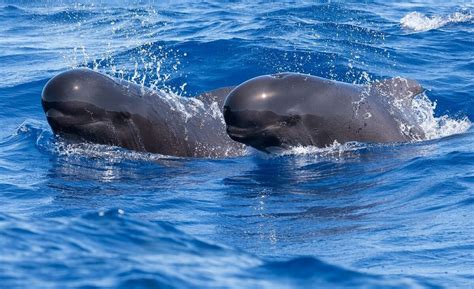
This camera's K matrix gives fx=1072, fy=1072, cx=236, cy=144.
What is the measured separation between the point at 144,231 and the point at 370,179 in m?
4.73

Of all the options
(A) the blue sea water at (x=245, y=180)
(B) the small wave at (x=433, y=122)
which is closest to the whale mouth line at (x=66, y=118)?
(A) the blue sea water at (x=245, y=180)

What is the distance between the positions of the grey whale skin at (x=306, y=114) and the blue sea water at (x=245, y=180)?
222 millimetres

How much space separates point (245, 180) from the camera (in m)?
13.6

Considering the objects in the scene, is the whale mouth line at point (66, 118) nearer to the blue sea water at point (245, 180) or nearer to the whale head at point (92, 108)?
the whale head at point (92, 108)

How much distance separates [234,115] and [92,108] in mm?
1944

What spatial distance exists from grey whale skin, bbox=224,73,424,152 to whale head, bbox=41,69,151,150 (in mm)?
1533

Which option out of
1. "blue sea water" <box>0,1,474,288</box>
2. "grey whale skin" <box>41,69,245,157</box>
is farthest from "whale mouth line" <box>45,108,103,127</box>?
"blue sea water" <box>0,1,474,288</box>

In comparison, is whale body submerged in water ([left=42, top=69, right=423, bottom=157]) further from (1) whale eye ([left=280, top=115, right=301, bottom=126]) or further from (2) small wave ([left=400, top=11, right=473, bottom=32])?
(2) small wave ([left=400, top=11, right=473, bottom=32])

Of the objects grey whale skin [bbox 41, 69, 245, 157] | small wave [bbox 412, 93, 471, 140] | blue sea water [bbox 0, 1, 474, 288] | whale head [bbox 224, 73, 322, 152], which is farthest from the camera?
small wave [bbox 412, 93, 471, 140]

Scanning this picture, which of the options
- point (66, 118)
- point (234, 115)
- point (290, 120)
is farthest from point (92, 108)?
point (290, 120)

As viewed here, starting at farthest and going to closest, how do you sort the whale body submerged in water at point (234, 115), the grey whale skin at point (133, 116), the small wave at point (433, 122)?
the small wave at point (433, 122)
the grey whale skin at point (133, 116)
the whale body submerged in water at point (234, 115)

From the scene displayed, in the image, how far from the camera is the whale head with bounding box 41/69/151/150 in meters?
14.2

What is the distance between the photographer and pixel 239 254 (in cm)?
897

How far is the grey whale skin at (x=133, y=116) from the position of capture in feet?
46.7
